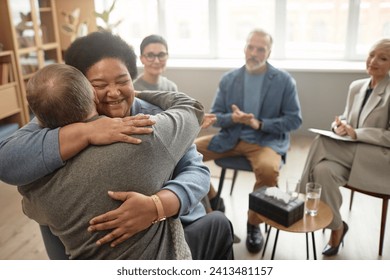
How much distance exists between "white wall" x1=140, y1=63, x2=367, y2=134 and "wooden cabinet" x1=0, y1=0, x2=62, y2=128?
4.04 feet

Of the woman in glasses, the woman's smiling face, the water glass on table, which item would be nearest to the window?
the woman in glasses

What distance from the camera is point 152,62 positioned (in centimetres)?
215

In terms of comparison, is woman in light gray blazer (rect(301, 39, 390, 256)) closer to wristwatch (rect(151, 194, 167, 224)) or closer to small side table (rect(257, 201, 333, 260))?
small side table (rect(257, 201, 333, 260))

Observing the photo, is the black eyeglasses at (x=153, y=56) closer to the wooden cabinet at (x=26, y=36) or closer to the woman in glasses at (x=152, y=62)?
the woman in glasses at (x=152, y=62)

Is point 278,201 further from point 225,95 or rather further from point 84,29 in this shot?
point 84,29

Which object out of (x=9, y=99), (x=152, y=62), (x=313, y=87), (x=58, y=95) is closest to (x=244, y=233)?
(x=152, y=62)

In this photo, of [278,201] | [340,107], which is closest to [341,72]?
[340,107]

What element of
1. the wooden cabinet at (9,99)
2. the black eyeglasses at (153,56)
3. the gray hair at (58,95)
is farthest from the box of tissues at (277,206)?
the wooden cabinet at (9,99)

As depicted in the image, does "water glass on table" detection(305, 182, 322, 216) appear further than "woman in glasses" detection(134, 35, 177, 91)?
A: No

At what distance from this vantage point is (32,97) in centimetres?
77

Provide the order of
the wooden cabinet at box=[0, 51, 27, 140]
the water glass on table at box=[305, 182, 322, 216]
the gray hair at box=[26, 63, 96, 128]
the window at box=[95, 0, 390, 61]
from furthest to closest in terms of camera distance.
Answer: the window at box=[95, 0, 390, 61] < the wooden cabinet at box=[0, 51, 27, 140] < the water glass on table at box=[305, 182, 322, 216] < the gray hair at box=[26, 63, 96, 128]

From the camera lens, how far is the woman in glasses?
2.15 metres

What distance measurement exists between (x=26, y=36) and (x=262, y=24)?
2.26m
